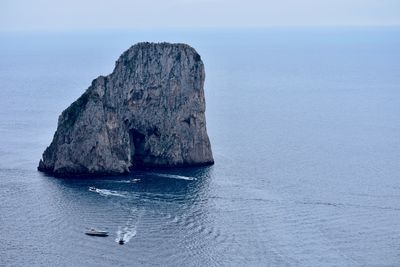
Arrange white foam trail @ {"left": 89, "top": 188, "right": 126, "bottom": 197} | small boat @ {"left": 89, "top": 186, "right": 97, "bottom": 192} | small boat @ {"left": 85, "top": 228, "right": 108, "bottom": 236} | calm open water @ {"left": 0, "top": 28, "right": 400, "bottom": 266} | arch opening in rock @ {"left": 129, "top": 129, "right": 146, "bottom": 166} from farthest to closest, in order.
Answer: arch opening in rock @ {"left": 129, "top": 129, "right": 146, "bottom": 166} < small boat @ {"left": 89, "top": 186, "right": 97, "bottom": 192} < white foam trail @ {"left": 89, "top": 188, "right": 126, "bottom": 197} < small boat @ {"left": 85, "top": 228, "right": 108, "bottom": 236} < calm open water @ {"left": 0, "top": 28, "right": 400, "bottom": 266}

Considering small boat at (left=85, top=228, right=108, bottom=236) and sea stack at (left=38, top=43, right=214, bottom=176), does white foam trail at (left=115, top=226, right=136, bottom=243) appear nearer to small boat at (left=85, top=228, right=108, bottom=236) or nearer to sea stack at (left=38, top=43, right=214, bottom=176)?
small boat at (left=85, top=228, right=108, bottom=236)

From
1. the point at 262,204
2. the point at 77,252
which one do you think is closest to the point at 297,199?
the point at 262,204

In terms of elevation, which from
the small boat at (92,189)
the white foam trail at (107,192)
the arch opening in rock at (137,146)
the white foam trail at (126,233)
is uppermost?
the arch opening in rock at (137,146)

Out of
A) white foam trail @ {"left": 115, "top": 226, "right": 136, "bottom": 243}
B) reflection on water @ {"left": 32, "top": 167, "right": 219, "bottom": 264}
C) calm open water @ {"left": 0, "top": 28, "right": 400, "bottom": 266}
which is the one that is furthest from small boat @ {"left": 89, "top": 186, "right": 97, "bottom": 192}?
white foam trail @ {"left": 115, "top": 226, "right": 136, "bottom": 243}

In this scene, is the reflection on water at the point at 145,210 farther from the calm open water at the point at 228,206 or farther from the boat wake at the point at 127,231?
the calm open water at the point at 228,206

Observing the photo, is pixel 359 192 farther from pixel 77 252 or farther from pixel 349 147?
pixel 77 252

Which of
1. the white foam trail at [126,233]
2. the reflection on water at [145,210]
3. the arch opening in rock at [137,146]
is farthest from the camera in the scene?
the arch opening in rock at [137,146]

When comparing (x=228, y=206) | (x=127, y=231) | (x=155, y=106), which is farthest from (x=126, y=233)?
(x=155, y=106)

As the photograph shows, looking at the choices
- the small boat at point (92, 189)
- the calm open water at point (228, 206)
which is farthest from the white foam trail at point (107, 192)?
the small boat at point (92, 189)

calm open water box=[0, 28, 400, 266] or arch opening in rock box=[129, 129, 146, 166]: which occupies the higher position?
arch opening in rock box=[129, 129, 146, 166]
